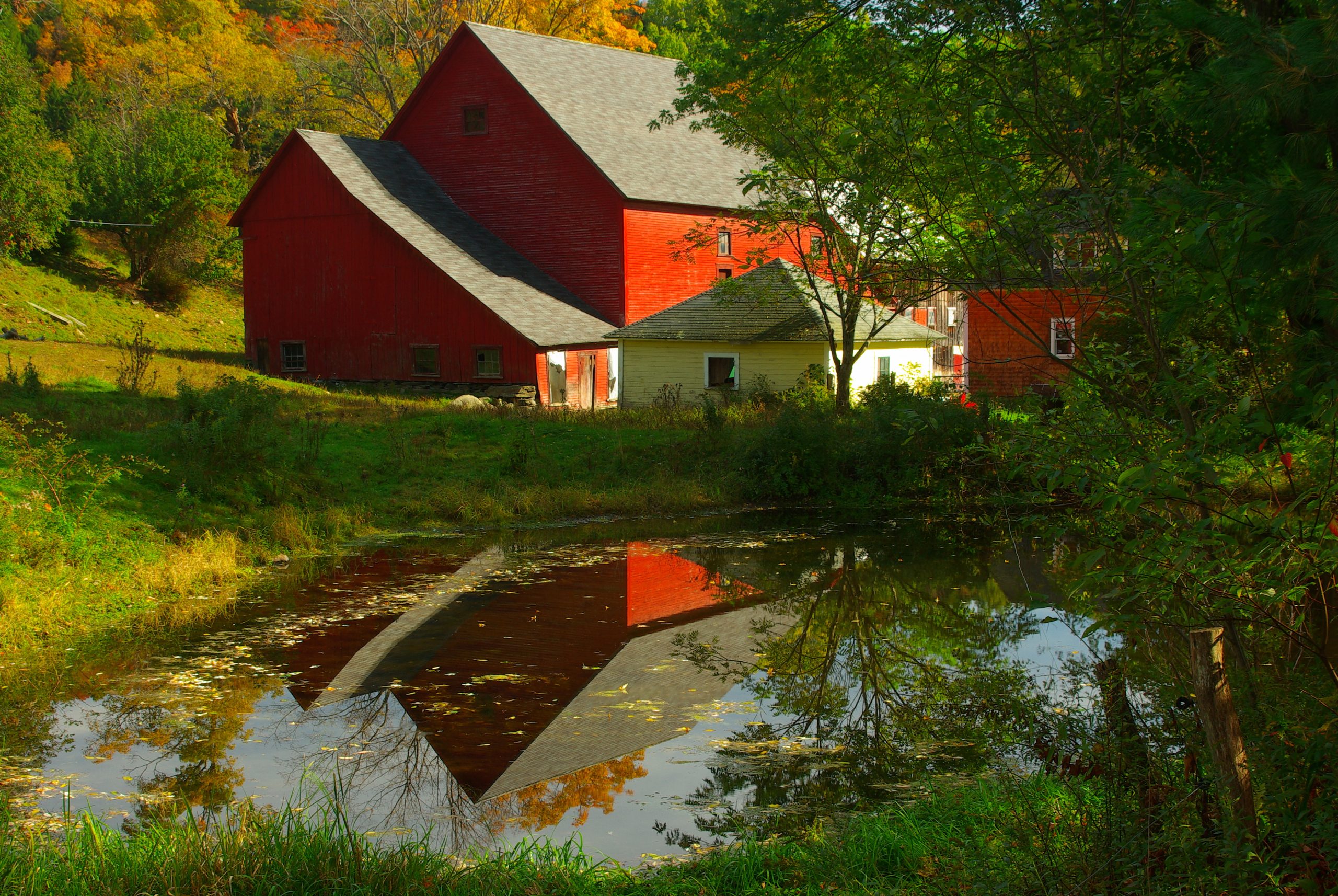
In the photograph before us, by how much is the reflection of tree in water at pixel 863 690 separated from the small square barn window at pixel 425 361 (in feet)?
59.6

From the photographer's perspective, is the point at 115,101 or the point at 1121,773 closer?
the point at 1121,773

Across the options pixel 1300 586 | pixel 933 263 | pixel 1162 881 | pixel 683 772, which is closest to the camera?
pixel 1300 586

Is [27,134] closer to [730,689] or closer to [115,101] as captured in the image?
[115,101]

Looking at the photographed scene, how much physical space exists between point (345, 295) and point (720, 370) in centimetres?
1170

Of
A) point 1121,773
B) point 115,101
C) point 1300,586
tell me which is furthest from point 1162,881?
point 115,101

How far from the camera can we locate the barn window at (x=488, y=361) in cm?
3016

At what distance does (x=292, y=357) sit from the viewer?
34.6m

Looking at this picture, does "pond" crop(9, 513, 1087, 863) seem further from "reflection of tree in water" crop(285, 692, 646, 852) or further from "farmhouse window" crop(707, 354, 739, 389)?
"farmhouse window" crop(707, 354, 739, 389)

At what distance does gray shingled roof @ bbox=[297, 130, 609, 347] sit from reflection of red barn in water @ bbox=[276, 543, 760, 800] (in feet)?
51.7

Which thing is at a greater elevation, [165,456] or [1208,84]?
[1208,84]

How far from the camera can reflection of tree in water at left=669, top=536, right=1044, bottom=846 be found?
7.75 meters

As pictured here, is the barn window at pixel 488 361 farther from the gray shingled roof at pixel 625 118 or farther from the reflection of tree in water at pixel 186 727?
the reflection of tree in water at pixel 186 727

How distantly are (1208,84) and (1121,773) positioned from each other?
11.0 feet

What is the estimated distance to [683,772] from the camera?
816cm
